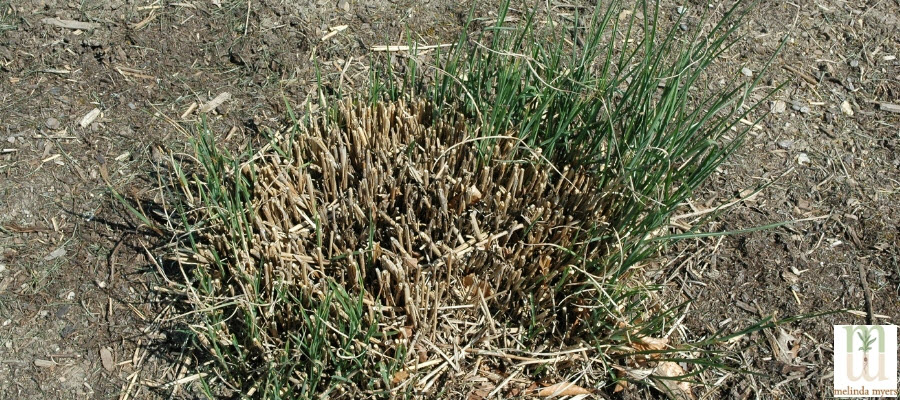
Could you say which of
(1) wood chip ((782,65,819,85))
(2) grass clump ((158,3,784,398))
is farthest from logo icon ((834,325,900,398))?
(1) wood chip ((782,65,819,85))

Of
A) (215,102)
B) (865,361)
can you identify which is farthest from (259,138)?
(865,361)

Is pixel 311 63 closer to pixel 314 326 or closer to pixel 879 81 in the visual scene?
pixel 314 326

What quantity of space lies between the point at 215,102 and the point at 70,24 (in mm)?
730

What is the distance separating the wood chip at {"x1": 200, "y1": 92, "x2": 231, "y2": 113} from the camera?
9.15 ft

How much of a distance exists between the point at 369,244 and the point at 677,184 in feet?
3.70

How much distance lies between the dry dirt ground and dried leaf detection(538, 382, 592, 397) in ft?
1.23

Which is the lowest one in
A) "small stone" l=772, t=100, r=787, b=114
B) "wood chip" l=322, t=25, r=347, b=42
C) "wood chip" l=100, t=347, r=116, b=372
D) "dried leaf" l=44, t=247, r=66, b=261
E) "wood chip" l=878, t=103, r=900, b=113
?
"wood chip" l=878, t=103, r=900, b=113

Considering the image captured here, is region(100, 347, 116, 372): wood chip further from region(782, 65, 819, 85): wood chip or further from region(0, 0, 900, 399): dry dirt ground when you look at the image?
region(782, 65, 819, 85): wood chip

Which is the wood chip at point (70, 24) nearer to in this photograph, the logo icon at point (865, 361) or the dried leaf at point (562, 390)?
the dried leaf at point (562, 390)

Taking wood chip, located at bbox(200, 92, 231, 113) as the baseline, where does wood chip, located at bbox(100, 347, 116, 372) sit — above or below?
below

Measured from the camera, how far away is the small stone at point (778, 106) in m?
3.01

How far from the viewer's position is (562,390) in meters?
2.19

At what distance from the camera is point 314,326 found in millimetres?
2041

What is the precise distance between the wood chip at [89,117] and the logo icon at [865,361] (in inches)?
103
